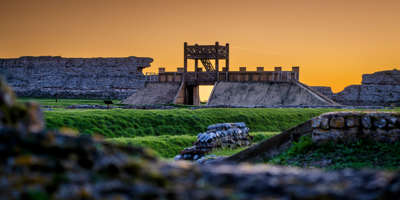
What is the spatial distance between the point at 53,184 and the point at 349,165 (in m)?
8.65

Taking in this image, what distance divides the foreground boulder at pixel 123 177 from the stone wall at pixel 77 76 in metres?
67.8

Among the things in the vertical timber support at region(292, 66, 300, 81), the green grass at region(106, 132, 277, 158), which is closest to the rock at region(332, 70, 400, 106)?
the vertical timber support at region(292, 66, 300, 81)

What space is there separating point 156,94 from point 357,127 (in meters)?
39.6

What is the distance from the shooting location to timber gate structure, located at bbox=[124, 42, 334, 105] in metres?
50.6

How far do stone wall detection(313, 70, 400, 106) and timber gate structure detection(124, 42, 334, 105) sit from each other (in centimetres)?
1174

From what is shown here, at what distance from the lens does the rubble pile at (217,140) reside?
60.4ft

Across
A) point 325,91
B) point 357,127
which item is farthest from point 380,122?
point 325,91

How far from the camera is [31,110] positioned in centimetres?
564

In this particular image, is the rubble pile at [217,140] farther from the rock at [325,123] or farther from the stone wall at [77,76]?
the stone wall at [77,76]

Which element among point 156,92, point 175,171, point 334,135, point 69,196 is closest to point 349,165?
point 334,135

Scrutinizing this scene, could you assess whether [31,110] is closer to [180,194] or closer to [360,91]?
[180,194]

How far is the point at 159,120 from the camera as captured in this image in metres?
28.8

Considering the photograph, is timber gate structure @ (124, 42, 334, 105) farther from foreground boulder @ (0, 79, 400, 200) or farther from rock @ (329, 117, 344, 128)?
foreground boulder @ (0, 79, 400, 200)

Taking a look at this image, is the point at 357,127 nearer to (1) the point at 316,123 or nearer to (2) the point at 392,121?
(2) the point at 392,121
